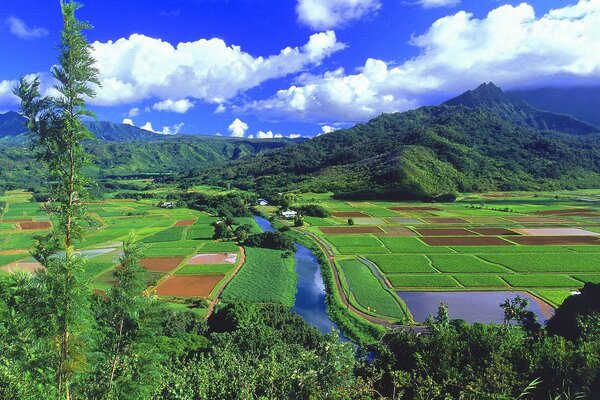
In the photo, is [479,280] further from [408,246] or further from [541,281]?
[408,246]

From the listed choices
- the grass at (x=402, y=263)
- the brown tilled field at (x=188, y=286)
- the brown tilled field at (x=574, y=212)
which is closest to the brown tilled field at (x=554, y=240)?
the grass at (x=402, y=263)

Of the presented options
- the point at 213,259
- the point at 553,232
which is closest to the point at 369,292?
the point at 213,259

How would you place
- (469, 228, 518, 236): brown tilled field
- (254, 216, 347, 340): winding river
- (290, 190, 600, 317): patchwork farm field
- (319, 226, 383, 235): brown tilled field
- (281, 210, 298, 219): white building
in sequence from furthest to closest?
(281, 210, 298, 219): white building → (319, 226, 383, 235): brown tilled field → (469, 228, 518, 236): brown tilled field → (290, 190, 600, 317): patchwork farm field → (254, 216, 347, 340): winding river

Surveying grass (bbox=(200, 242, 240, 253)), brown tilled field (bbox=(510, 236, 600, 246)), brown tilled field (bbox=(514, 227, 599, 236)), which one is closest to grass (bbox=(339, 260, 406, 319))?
grass (bbox=(200, 242, 240, 253))

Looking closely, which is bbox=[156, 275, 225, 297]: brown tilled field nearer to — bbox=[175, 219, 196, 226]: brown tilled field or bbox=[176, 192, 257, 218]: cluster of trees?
bbox=[175, 219, 196, 226]: brown tilled field

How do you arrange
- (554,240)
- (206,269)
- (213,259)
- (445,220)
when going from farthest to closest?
1. (445,220)
2. (554,240)
3. (213,259)
4. (206,269)

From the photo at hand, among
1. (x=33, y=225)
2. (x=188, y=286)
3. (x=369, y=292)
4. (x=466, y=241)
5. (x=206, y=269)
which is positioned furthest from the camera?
(x=33, y=225)

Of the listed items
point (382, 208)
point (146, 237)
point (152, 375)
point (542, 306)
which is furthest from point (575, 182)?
point (152, 375)
